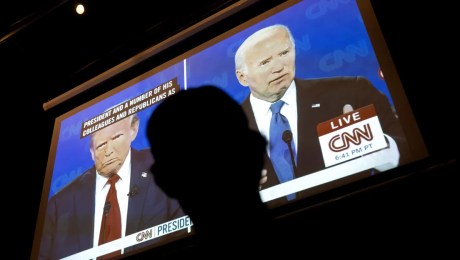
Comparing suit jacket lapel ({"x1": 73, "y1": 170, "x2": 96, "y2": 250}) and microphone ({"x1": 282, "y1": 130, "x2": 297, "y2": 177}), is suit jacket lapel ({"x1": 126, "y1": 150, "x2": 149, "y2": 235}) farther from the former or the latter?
microphone ({"x1": 282, "y1": 130, "x2": 297, "y2": 177})

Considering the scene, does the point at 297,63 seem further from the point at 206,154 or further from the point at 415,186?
the point at 415,186

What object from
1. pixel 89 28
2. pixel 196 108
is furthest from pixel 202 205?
pixel 89 28

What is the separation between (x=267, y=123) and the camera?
5.33 ft

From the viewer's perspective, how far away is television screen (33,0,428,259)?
1409mm

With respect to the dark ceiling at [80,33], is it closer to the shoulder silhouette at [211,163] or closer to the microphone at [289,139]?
the shoulder silhouette at [211,163]

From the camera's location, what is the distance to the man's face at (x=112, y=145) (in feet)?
6.27

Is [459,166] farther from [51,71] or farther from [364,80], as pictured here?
[51,71]

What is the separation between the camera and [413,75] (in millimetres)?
1566

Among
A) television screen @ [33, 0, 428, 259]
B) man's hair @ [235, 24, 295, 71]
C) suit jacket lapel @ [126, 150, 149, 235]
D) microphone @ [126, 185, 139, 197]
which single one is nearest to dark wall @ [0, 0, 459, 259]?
television screen @ [33, 0, 428, 259]

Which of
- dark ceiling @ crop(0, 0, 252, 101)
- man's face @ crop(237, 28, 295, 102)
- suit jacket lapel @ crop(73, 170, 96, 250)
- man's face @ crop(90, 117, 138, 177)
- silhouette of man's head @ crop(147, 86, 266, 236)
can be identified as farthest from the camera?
dark ceiling @ crop(0, 0, 252, 101)

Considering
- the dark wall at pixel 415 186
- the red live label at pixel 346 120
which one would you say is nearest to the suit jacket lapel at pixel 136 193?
the dark wall at pixel 415 186

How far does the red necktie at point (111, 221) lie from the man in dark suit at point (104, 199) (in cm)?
2

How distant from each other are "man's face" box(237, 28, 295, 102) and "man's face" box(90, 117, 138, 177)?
0.59 metres

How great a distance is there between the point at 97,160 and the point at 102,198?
0.21 metres
